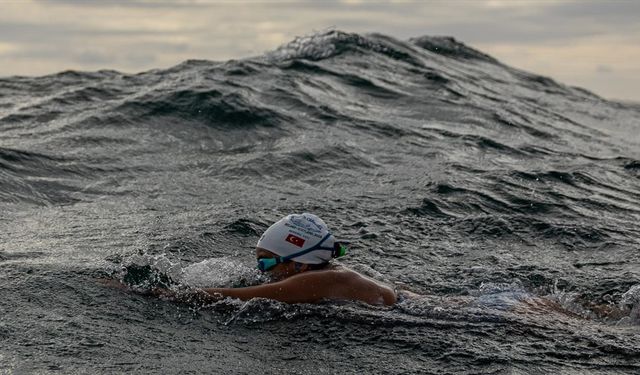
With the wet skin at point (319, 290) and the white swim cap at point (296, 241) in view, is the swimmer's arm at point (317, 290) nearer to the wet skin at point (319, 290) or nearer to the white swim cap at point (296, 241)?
the wet skin at point (319, 290)

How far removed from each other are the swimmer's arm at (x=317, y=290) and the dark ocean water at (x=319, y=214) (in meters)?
0.10

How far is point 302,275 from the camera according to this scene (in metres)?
8.14

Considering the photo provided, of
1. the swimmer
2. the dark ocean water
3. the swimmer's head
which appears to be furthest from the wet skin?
the swimmer's head

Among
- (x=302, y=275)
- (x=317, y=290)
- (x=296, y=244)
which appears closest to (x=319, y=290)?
(x=317, y=290)

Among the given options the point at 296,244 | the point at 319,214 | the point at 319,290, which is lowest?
the point at 319,214

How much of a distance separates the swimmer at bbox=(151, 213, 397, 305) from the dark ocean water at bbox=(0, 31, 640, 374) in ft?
0.42

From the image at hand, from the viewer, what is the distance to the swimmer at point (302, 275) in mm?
8023

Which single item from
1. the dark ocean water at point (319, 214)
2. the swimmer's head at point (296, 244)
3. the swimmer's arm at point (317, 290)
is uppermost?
the swimmer's head at point (296, 244)

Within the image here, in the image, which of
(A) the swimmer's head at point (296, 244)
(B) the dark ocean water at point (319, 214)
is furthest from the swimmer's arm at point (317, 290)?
(A) the swimmer's head at point (296, 244)

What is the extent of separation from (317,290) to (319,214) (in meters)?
4.04

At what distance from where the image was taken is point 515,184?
1427 cm

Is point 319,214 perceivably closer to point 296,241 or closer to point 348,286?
point 296,241

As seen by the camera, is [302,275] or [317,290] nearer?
[317,290]

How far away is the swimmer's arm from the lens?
8000 millimetres
